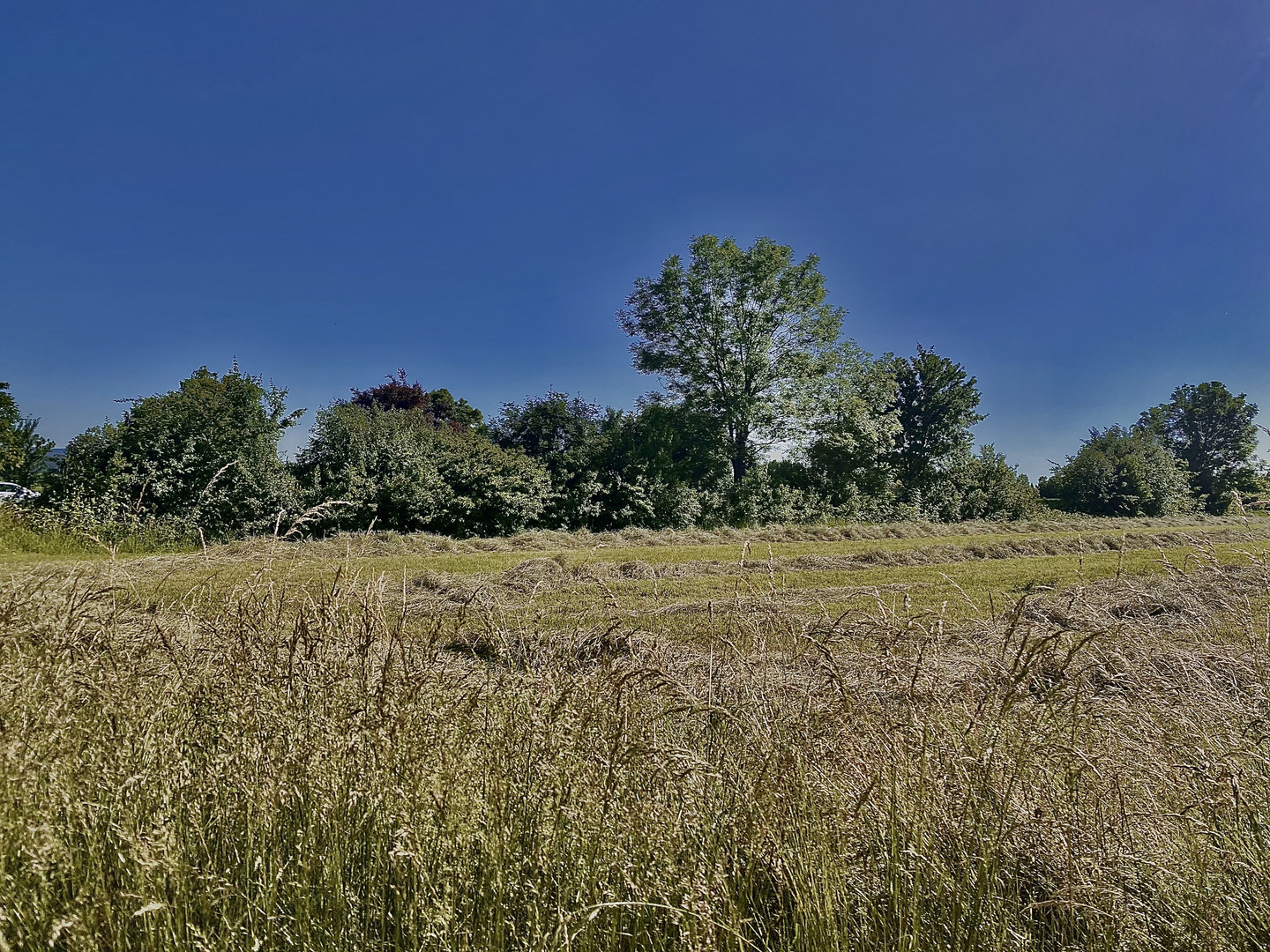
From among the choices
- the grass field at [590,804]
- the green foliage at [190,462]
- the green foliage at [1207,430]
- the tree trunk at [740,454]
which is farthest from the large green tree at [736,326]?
the green foliage at [1207,430]

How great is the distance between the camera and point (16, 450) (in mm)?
19719

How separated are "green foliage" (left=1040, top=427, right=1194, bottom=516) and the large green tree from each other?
1733 cm

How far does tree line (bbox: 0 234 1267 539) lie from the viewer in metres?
15.1

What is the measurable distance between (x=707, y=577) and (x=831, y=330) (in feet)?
64.5

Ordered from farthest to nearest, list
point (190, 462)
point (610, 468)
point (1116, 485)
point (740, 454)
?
point (1116, 485) < point (740, 454) < point (610, 468) < point (190, 462)

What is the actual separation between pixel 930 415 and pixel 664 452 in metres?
16.1

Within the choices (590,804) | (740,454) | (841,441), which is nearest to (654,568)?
(590,804)

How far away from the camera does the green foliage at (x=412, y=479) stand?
16.8 metres

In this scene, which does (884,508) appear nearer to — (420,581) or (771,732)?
(420,581)

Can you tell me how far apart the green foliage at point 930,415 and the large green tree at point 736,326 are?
6598mm

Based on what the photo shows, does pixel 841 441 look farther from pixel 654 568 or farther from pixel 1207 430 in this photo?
pixel 1207 430

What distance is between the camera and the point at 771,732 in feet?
7.93

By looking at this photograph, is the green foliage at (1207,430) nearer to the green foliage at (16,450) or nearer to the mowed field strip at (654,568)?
the mowed field strip at (654,568)

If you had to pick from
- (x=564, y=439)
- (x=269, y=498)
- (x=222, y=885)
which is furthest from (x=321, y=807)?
(x=564, y=439)
